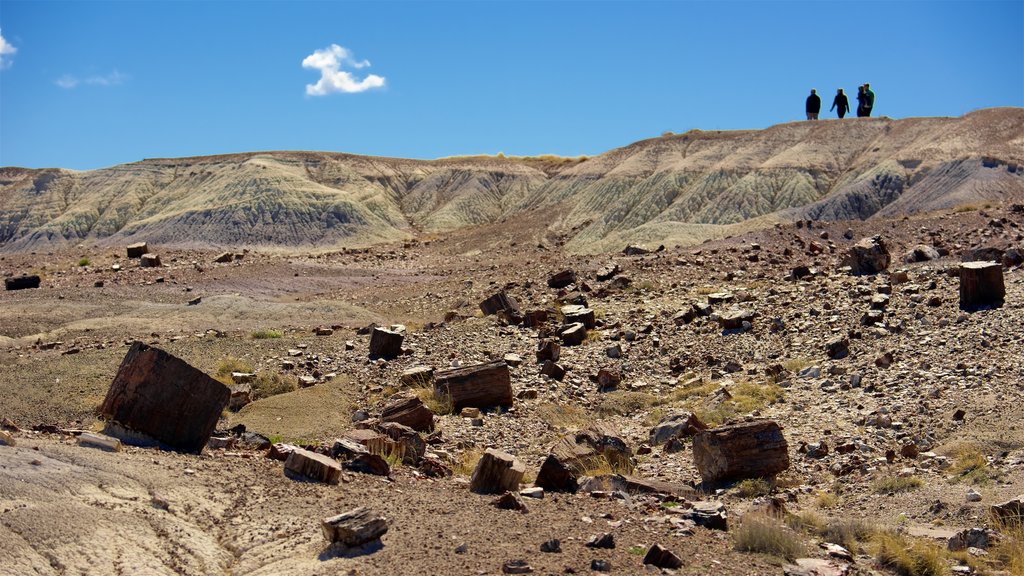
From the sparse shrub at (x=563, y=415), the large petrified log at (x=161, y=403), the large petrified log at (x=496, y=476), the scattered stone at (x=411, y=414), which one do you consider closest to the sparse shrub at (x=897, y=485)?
the large petrified log at (x=496, y=476)

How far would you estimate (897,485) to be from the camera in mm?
10898

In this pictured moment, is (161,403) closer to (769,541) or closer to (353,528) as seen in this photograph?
(353,528)

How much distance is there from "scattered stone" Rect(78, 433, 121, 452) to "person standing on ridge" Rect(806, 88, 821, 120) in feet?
161

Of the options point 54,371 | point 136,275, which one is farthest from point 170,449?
point 136,275

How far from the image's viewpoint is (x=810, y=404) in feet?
48.0

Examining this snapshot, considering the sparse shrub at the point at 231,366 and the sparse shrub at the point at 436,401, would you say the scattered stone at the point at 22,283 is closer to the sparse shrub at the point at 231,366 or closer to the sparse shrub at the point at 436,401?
the sparse shrub at the point at 231,366

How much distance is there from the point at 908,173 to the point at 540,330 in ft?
93.1

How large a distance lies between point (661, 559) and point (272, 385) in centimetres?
1072

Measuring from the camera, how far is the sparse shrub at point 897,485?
1083 centimetres

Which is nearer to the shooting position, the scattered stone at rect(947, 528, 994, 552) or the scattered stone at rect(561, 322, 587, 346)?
the scattered stone at rect(947, 528, 994, 552)

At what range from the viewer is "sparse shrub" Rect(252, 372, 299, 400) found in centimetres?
1697

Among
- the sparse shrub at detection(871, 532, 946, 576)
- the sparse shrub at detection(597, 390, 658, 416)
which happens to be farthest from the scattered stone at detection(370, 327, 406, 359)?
the sparse shrub at detection(871, 532, 946, 576)

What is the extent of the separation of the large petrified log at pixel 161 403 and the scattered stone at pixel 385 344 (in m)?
7.45

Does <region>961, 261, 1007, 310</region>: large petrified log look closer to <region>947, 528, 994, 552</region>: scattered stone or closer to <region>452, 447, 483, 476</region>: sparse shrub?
<region>947, 528, 994, 552</region>: scattered stone
